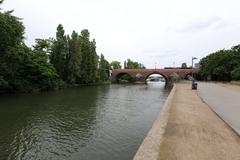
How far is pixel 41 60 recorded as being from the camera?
35.9m

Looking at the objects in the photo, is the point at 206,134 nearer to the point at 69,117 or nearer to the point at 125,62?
the point at 69,117

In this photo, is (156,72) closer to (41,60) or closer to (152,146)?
(41,60)

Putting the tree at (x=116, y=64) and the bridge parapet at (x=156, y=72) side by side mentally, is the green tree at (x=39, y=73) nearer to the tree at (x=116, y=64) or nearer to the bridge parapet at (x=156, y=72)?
the bridge parapet at (x=156, y=72)

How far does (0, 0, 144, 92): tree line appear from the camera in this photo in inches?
994

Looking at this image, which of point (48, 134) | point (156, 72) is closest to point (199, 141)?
point (48, 134)

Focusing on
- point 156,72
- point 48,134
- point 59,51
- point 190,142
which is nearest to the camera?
point 190,142

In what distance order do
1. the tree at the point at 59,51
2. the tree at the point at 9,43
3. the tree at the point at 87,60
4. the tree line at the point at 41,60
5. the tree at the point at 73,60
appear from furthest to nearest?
the tree at the point at 87,60
the tree at the point at 73,60
the tree at the point at 59,51
the tree line at the point at 41,60
the tree at the point at 9,43

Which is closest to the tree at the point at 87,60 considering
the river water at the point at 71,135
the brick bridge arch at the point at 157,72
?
the brick bridge arch at the point at 157,72

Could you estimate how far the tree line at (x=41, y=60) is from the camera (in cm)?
2525

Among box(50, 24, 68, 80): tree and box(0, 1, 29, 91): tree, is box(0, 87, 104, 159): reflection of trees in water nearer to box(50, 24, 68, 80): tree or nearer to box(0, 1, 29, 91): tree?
box(0, 1, 29, 91): tree

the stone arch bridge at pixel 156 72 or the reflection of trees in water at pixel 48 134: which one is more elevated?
the stone arch bridge at pixel 156 72


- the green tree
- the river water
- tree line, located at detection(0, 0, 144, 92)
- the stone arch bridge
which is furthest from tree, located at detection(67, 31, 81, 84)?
the stone arch bridge

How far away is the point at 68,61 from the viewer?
46375 millimetres

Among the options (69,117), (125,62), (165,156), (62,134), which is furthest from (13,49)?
(125,62)
